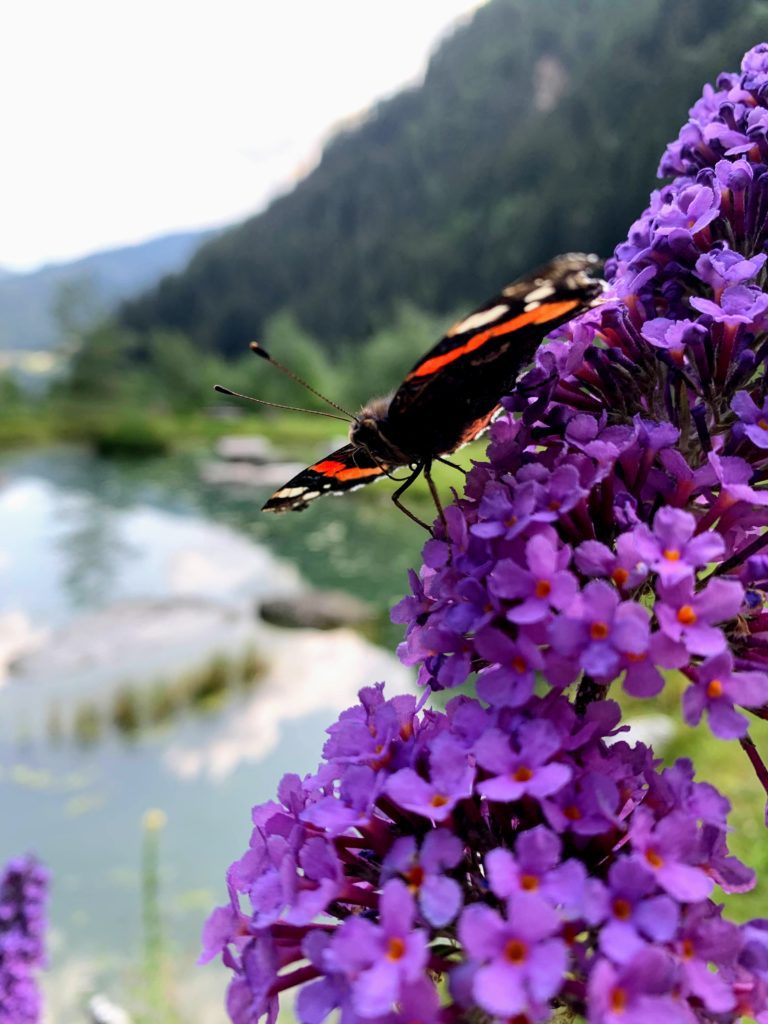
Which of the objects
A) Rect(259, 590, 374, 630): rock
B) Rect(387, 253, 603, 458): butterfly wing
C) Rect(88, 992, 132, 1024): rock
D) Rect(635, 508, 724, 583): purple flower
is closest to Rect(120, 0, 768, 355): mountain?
Rect(387, 253, 603, 458): butterfly wing

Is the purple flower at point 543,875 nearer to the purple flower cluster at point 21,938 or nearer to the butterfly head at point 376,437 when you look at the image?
the butterfly head at point 376,437

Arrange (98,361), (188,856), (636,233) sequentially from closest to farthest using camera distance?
1. (636,233)
2. (188,856)
3. (98,361)

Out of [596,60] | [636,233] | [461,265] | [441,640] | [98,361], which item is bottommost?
[461,265]

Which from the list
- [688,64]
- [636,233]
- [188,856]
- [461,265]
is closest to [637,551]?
[636,233]

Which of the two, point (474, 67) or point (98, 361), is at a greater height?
point (474, 67)

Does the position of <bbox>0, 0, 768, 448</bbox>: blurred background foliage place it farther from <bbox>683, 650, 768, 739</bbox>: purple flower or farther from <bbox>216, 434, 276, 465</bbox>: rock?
<bbox>216, 434, 276, 465</bbox>: rock

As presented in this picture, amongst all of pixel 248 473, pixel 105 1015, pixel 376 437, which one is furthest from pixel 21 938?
pixel 248 473

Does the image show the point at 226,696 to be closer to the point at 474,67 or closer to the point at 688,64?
the point at 688,64
